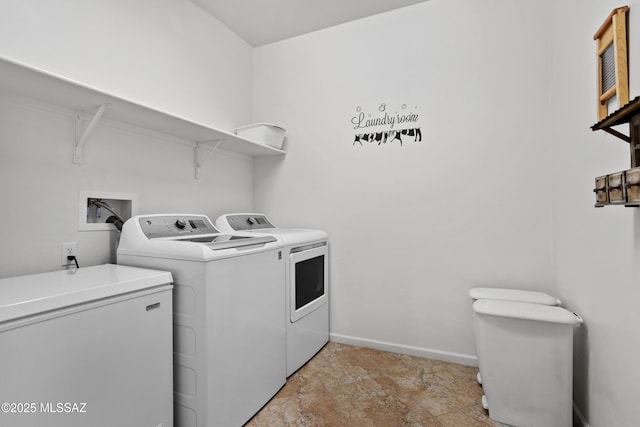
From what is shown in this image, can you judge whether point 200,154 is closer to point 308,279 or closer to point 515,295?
point 308,279

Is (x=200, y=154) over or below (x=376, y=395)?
over

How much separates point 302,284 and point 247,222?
736 millimetres

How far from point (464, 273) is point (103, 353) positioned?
220 cm

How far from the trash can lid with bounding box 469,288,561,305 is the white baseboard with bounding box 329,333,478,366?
59cm

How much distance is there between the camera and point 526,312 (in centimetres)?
157

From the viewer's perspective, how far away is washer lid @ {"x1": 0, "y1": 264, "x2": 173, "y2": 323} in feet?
3.18

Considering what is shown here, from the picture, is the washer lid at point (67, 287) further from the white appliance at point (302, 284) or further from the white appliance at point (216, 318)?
the white appliance at point (302, 284)

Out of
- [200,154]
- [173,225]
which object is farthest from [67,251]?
[200,154]

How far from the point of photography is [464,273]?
89.7 inches

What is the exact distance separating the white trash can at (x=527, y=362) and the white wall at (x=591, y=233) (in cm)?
11

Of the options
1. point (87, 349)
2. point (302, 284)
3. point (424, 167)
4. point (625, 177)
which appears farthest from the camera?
point (424, 167)

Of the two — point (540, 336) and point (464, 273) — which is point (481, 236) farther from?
point (540, 336)

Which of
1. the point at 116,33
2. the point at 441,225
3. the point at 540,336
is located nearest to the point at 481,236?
the point at 441,225

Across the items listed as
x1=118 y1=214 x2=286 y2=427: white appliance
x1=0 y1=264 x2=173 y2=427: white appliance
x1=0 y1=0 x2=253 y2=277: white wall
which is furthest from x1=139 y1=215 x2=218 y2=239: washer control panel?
x1=0 y1=264 x2=173 y2=427: white appliance
